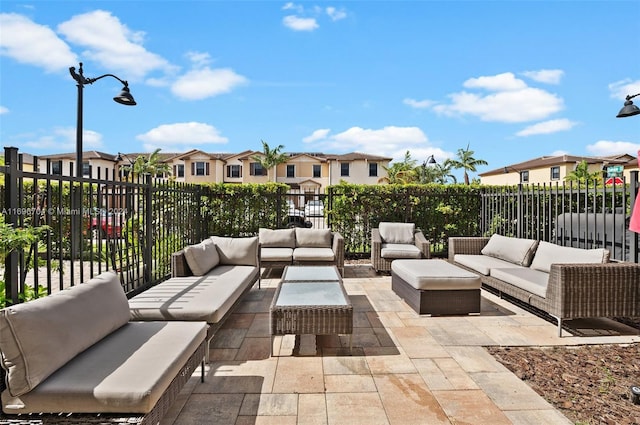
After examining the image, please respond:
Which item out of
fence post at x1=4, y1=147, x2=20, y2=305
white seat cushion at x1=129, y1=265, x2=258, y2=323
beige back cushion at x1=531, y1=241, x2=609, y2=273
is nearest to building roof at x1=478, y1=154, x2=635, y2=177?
beige back cushion at x1=531, y1=241, x2=609, y2=273

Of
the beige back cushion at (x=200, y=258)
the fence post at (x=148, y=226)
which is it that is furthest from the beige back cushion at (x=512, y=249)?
the fence post at (x=148, y=226)

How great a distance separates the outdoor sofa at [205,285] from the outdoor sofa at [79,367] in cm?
88

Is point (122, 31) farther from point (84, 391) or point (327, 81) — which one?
point (84, 391)

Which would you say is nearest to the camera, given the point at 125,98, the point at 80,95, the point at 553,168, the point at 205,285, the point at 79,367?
the point at 79,367

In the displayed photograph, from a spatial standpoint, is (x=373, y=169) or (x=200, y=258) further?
(x=373, y=169)

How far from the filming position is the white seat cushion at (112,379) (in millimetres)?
1782

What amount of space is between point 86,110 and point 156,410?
636 cm

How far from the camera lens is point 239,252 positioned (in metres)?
5.73

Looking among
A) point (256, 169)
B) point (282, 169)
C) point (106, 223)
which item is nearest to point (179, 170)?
point (256, 169)

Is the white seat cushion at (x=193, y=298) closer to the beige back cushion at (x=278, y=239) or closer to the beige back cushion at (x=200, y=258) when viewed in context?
the beige back cushion at (x=200, y=258)

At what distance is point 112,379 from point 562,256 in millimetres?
5167

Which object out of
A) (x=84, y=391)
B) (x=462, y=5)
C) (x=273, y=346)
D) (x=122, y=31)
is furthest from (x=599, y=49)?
(x=84, y=391)

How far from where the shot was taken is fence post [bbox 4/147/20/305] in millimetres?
2559

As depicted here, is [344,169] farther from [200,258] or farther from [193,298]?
[193,298]
